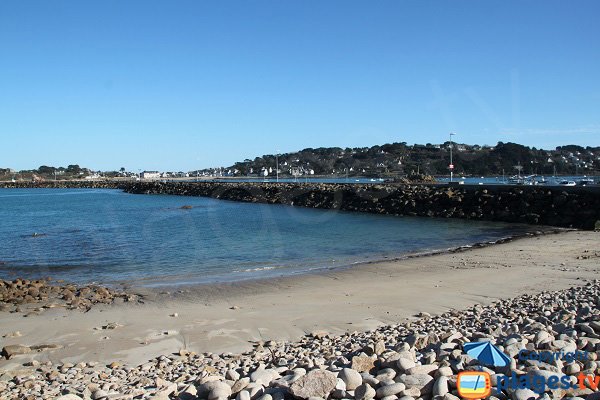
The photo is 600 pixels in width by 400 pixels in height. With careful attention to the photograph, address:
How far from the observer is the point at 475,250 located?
1869 centimetres

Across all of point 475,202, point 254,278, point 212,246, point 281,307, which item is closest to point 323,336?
point 281,307

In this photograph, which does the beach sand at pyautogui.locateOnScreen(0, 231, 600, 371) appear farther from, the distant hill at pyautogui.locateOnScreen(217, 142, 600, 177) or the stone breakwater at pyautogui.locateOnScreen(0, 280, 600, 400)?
the distant hill at pyautogui.locateOnScreen(217, 142, 600, 177)

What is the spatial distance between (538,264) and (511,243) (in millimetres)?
5978

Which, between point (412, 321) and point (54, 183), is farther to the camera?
point (54, 183)

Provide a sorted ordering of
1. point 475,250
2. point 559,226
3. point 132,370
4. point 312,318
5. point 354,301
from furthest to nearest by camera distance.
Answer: point 559,226, point 475,250, point 354,301, point 312,318, point 132,370

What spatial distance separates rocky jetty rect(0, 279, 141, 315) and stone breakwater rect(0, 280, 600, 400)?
4.41 meters

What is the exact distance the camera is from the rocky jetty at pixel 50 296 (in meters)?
11.1

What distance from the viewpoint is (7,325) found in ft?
31.4

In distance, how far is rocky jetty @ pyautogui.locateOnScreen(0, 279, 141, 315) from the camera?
11.1 metres

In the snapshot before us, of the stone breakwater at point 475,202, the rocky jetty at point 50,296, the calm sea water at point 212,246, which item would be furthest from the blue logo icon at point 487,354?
the stone breakwater at point 475,202

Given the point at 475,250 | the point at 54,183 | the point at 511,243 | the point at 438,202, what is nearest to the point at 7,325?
the point at 475,250

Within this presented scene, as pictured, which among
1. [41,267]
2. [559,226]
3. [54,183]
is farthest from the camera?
[54,183]

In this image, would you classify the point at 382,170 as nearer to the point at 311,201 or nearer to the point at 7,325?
the point at 311,201

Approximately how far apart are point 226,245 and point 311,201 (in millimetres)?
29391
